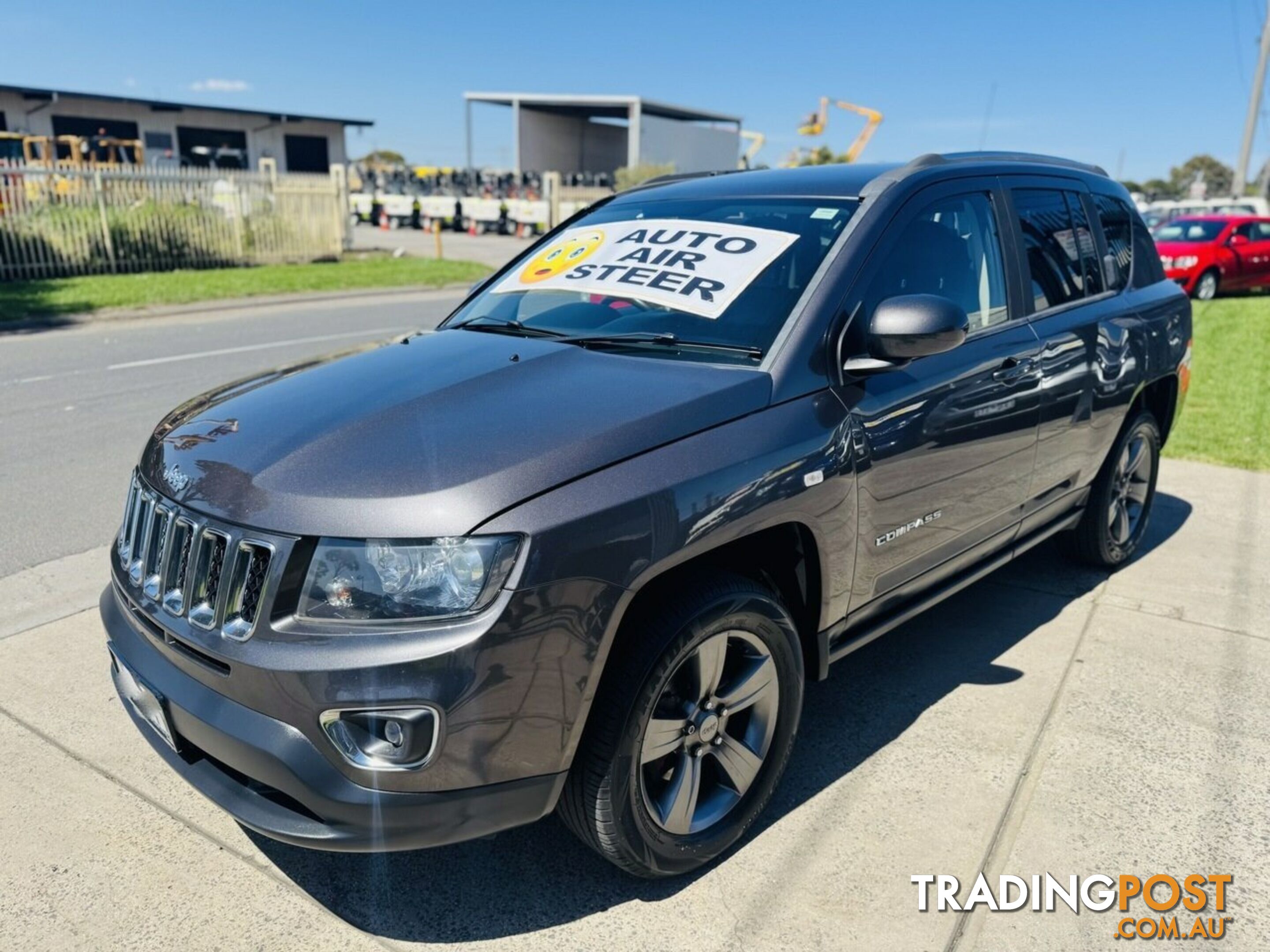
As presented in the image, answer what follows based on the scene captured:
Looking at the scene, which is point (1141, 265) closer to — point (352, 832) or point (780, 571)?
point (780, 571)

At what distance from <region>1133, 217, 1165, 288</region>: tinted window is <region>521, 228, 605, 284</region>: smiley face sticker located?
111 inches

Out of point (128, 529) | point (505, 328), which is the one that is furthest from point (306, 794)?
point (505, 328)

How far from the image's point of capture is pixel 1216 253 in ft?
58.2

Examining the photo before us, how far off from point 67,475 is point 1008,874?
5834 mm

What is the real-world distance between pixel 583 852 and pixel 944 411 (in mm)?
1807

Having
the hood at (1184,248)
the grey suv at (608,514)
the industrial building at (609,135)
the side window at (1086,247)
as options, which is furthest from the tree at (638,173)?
the grey suv at (608,514)

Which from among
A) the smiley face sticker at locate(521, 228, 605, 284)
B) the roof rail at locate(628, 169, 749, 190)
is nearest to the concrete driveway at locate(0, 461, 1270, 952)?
the smiley face sticker at locate(521, 228, 605, 284)

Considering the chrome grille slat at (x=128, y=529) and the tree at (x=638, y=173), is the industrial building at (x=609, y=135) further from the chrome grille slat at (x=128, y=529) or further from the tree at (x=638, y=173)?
the chrome grille slat at (x=128, y=529)

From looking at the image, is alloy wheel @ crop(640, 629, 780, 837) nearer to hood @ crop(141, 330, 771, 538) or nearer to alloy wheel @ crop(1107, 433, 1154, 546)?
hood @ crop(141, 330, 771, 538)

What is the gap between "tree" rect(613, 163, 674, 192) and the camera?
46031 mm

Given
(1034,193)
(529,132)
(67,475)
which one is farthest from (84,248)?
(529,132)

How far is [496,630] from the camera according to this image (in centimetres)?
208

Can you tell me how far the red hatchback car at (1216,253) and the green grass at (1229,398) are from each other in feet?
7.65

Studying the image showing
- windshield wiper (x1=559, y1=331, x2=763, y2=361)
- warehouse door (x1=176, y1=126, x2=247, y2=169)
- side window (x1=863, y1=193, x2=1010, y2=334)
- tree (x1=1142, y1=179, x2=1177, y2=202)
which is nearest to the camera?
windshield wiper (x1=559, y1=331, x2=763, y2=361)
